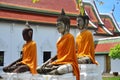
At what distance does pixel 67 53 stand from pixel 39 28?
14037mm

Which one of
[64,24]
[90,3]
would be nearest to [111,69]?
[90,3]

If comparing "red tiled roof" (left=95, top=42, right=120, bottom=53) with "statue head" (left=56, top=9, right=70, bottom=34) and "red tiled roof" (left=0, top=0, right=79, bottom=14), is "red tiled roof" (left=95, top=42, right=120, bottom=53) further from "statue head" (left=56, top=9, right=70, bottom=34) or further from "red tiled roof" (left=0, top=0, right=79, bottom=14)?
"statue head" (left=56, top=9, right=70, bottom=34)

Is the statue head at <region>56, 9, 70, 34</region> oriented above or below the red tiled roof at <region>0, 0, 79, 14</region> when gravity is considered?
above

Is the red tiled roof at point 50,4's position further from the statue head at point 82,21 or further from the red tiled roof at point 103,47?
the statue head at point 82,21

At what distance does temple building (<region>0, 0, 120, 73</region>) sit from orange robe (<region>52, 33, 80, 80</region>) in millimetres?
12186

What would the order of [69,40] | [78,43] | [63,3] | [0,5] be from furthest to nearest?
[63,3], [0,5], [78,43], [69,40]

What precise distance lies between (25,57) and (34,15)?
12396 mm

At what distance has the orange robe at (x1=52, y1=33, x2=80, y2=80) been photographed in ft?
21.5

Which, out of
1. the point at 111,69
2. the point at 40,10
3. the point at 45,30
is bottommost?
the point at 111,69

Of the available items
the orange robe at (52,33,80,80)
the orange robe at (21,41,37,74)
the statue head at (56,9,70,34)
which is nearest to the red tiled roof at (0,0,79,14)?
the orange robe at (21,41,37,74)

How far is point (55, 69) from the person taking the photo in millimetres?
6285

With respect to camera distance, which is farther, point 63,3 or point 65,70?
point 63,3

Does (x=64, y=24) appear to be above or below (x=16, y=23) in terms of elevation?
above

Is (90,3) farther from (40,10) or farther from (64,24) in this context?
(64,24)
